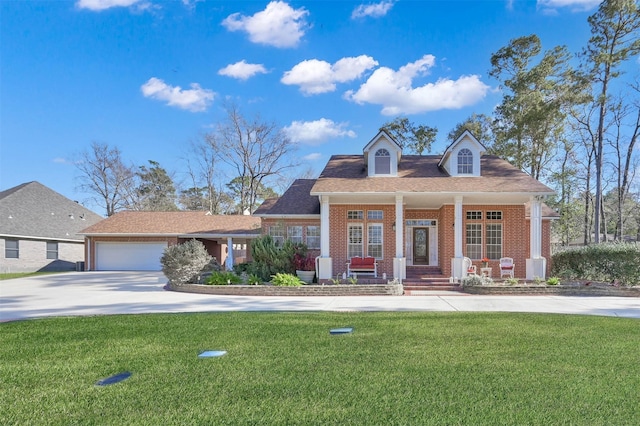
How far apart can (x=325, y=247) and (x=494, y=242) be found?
7163 millimetres

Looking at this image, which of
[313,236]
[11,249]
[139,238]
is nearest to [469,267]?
[313,236]

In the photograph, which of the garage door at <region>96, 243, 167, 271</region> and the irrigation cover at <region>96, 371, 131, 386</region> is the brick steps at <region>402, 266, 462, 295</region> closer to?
the irrigation cover at <region>96, 371, 131, 386</region>

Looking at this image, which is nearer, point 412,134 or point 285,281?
point 285,281

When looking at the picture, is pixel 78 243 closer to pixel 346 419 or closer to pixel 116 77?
pixel 116 77

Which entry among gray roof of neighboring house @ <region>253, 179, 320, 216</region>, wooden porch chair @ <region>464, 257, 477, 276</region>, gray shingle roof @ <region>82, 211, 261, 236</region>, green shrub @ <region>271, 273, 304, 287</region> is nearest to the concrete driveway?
green shrub @ <region>271, 273, 304, 287</region>

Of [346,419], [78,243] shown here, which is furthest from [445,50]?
[78,243]

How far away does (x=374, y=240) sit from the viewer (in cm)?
1719

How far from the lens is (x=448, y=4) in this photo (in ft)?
Result: 49.4

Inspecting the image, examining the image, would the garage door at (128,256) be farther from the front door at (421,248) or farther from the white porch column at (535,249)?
the white porch column at (535,249)

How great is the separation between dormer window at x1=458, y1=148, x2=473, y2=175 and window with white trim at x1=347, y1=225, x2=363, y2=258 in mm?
5022

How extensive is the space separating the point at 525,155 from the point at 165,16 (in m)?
22.7

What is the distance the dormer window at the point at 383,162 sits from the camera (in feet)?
57.0

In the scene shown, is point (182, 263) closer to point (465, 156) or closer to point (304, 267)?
point (304, 267)

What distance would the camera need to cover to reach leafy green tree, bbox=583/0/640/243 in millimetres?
19766
